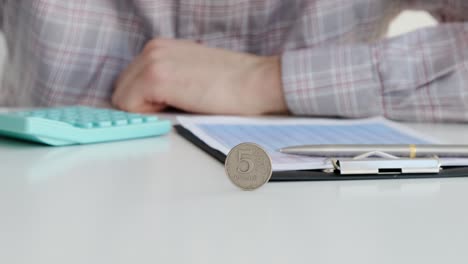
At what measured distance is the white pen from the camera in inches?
19.8

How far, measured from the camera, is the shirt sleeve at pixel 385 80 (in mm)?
804

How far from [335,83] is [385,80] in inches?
2.2

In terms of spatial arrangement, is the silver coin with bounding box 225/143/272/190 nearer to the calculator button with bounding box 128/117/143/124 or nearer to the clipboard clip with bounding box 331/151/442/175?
the clipboard clip with bounding box 331/151/442/175

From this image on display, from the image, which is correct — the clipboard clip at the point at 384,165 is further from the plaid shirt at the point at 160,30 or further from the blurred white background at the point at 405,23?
the blurred white background at the point at 405,23

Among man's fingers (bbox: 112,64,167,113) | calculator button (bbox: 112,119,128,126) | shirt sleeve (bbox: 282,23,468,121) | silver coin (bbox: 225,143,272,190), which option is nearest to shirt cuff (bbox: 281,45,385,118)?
shirt sleeve (bbox: 282,23,468,121)

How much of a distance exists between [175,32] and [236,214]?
66cm

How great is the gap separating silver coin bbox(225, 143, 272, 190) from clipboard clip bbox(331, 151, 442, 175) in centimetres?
7

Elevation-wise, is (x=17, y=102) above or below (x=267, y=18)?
below

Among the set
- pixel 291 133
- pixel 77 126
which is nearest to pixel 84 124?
pixel 77 126

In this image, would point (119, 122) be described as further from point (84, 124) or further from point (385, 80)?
point (385, 80)

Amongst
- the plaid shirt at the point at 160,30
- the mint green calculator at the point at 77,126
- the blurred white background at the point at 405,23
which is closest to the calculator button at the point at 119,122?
the mint green calculator at the point at 77,126

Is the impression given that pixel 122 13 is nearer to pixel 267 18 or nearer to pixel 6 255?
pixel 267 18

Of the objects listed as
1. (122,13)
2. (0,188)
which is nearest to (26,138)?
(0,188)

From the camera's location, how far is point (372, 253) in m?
0.32
